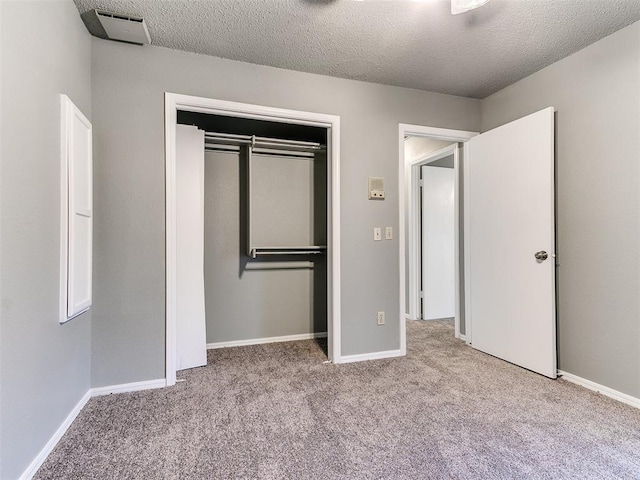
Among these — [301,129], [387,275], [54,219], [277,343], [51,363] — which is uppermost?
[301,129]

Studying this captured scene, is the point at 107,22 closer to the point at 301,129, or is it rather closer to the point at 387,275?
the point at 301,129

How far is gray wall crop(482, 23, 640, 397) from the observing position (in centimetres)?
209

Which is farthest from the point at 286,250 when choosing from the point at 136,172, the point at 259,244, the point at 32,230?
the point at 32,230

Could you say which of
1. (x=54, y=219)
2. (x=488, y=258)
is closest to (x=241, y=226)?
(x=54, y=219)

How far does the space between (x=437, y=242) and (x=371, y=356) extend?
211cm

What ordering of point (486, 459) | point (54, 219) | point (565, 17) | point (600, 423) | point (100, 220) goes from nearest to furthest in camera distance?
point (486, 459), point (54, 219), point (600, 423), point (565, 17), point (100, 220)

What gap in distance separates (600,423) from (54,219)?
10.3ft

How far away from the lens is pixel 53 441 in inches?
64.2

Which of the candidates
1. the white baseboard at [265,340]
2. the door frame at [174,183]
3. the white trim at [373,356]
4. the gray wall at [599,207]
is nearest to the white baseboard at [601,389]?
the gray wall at [599,207]

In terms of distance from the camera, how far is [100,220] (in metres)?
2.19

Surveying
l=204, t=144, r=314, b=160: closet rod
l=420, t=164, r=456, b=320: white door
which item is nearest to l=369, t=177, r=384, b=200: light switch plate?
l=204, t=144, r=314, b=160: closet rod

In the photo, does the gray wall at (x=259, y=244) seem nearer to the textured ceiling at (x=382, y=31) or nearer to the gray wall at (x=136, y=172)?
the gray wall at (x=136, y=172)

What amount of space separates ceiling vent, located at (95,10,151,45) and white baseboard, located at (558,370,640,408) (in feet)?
12.4

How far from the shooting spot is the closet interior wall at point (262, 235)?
324cm
